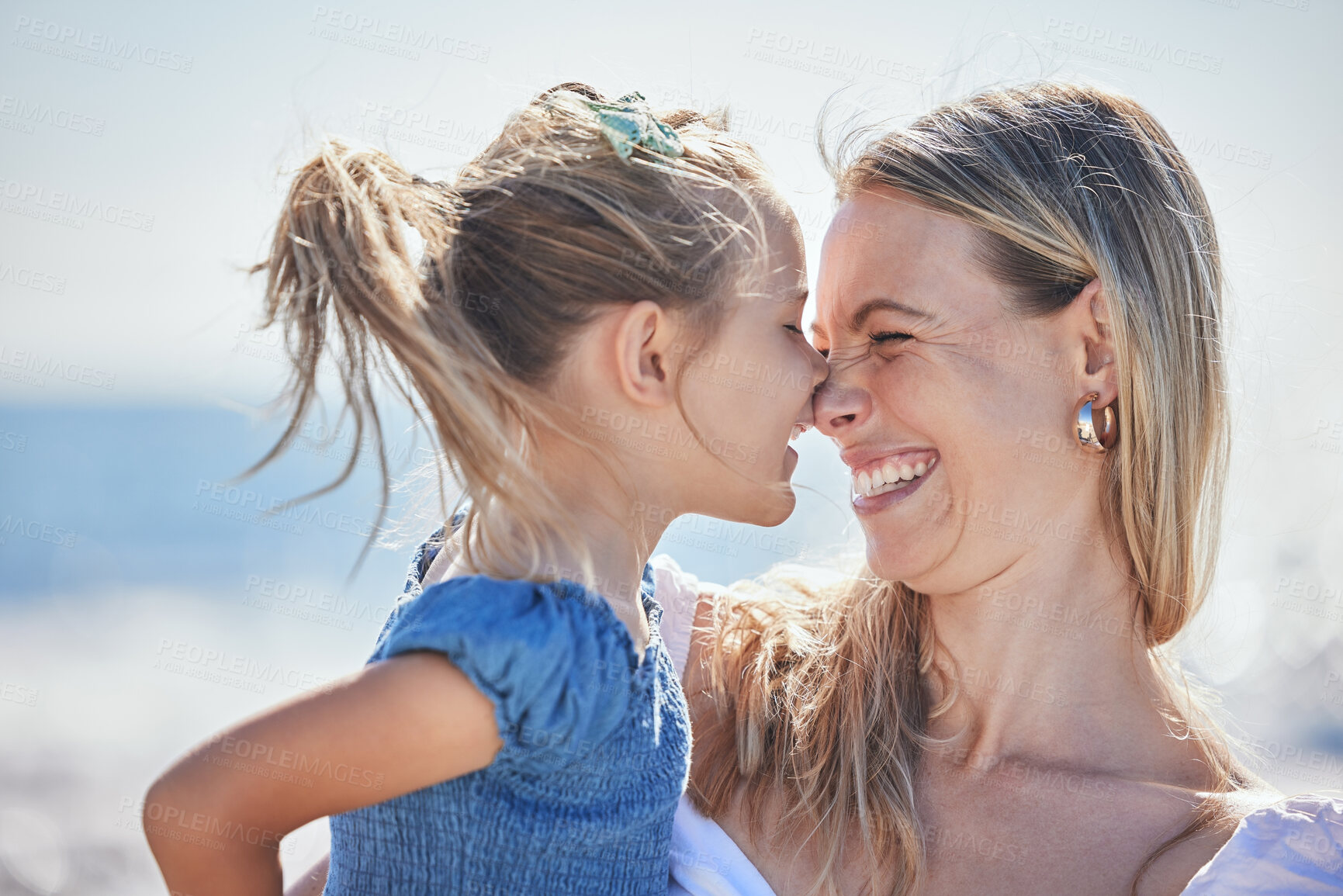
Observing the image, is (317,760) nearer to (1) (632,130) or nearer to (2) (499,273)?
(2) (499,273)

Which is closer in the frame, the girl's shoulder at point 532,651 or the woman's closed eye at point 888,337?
the girl's shoulder at point 532,651

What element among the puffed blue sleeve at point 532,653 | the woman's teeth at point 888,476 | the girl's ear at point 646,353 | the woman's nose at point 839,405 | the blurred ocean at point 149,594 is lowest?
the blurred ocean at point 149,594

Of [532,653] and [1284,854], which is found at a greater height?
[532,653]

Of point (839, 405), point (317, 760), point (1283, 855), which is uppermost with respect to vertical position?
point (839, 405)

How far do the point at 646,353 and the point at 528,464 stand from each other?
0.28m

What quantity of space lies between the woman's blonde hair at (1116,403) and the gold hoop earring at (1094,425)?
2 cm

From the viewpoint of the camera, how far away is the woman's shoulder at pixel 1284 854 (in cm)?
147

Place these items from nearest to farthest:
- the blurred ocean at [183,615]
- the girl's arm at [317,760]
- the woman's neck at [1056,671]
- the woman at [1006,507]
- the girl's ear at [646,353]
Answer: the girl's arm at [317,760] → the girl's ear at [646,353] → the woman at [1006,507] → the woman's neck at [1056,671] → the blurred ocean at [183,615]

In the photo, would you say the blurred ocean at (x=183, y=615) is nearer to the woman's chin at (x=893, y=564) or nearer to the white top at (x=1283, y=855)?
the woman's chin at (x=893, y=564)

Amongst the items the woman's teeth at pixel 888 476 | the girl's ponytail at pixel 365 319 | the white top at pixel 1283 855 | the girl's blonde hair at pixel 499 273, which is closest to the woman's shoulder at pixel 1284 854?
the white top at pixel 1283 855

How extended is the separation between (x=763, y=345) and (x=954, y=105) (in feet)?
2.65

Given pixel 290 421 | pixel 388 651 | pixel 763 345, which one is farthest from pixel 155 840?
pixel 763 345

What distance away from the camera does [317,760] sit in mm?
1252

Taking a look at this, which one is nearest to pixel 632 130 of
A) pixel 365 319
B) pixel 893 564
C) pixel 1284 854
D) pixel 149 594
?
pixel 365 319
